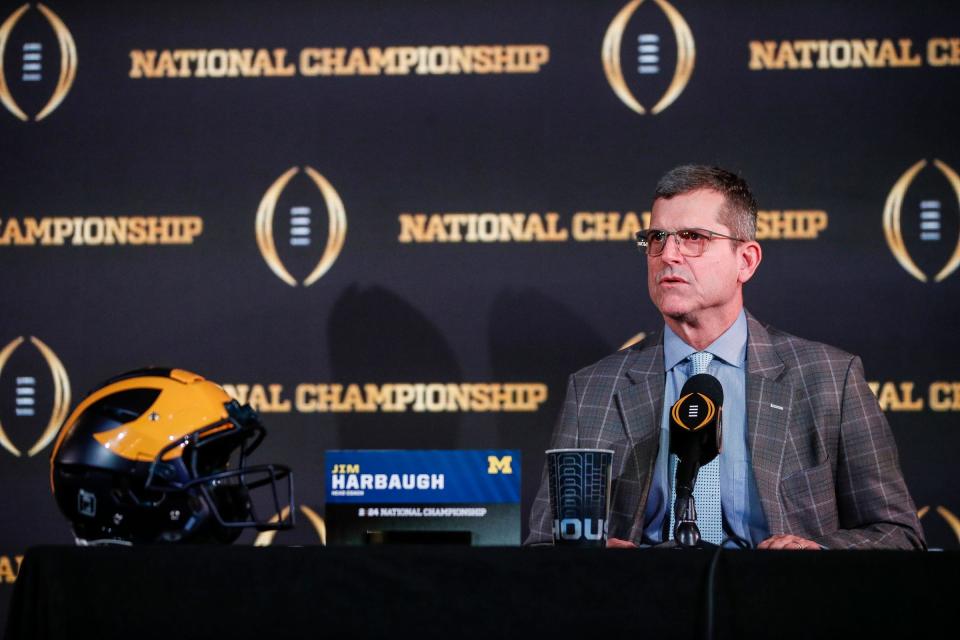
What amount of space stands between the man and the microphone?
615 millimetres

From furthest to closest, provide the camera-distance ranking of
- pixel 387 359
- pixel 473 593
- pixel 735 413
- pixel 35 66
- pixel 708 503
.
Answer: pixel 35 66 → pixel 387 359 → pixel 735 413 → pixel 708 503 → pixel 473 593

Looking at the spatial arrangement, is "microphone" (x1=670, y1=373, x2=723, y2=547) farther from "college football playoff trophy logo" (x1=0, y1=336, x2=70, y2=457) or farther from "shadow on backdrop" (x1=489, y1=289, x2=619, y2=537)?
"college football playoff trophy logo" (x1=0, y1=336, x2=70, y2=457)

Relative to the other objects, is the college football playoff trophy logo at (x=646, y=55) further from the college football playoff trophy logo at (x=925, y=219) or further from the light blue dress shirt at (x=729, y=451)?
the light blue dress shirt at (x=729, y=451)

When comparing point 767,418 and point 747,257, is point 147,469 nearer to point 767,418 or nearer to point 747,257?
point 767,418

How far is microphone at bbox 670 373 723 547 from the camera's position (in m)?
1.71

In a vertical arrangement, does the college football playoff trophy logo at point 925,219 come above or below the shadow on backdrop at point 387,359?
above

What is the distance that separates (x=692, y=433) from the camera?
1708mm

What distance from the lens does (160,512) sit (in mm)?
1933

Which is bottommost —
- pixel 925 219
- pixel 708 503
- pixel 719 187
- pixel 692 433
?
pixel 708 503

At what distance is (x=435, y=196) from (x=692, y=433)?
189 centimetres

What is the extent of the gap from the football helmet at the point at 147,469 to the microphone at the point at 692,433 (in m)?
0.68

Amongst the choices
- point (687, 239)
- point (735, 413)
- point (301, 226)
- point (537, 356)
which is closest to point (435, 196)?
point (301, 226)

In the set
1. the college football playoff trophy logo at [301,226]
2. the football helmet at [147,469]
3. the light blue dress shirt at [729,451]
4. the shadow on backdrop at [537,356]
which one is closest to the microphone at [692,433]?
the light blue dress shirt at [729,451]

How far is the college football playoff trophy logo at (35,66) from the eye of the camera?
11.8ft
